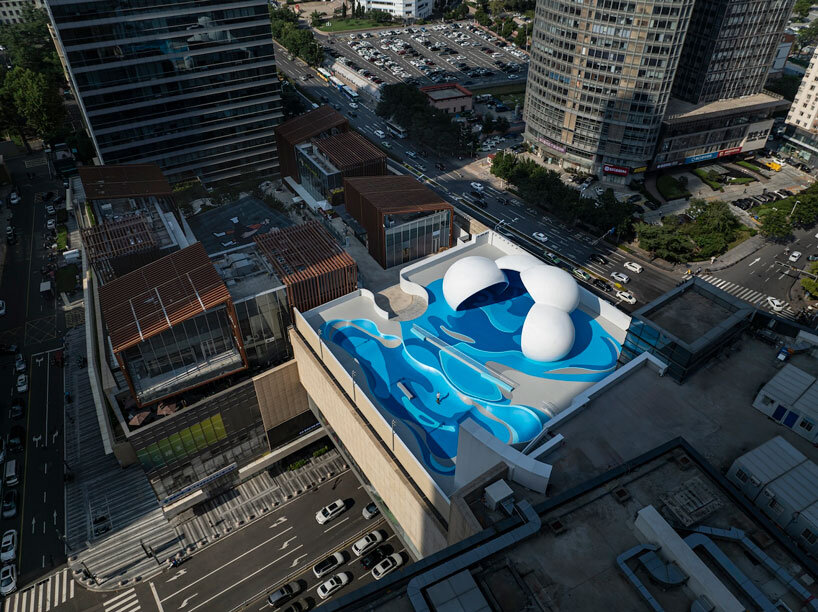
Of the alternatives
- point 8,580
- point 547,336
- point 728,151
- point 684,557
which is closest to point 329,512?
point 547,336

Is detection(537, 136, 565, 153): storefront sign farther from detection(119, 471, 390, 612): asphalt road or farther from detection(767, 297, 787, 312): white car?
detection(119, 471, 390, 612): asphalt road

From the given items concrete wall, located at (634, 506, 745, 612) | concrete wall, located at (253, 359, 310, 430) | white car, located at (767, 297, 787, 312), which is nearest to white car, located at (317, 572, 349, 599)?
concrete wall, located at (253, 359, 310, 430)

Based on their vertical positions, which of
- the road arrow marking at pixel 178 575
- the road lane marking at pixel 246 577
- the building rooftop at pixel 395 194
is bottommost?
the road arrow marking at pixel 178 575

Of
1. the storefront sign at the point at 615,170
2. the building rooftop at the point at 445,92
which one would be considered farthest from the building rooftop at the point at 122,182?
the building rooftop at the point at 445,92

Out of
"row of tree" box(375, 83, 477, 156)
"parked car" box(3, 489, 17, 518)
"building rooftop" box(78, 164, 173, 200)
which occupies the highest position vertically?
"building rooftop" box(78, 164, 173, 200)

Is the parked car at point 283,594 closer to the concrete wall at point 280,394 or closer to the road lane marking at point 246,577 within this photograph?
the road lane marking at point 246,577

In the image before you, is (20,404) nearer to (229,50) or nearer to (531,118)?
(229,50)
